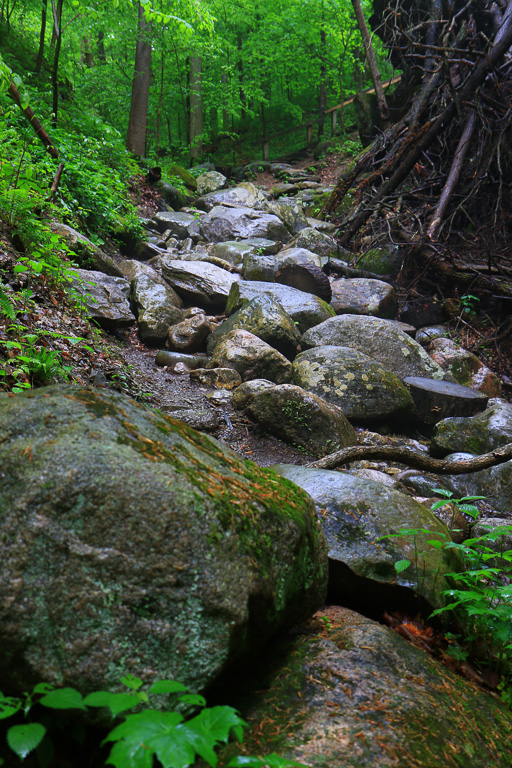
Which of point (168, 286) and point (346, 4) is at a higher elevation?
point (346, 4)

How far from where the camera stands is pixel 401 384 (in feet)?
21.6

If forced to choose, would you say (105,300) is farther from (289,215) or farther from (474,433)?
(289,215)

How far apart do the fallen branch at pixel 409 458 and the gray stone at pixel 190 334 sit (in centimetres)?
367

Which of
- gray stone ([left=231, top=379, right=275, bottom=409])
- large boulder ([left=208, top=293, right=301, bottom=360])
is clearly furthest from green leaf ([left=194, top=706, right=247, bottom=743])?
large boulder ([left=208, top=293, right=301, bottom=360])

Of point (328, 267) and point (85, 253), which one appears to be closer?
point (85, 253)

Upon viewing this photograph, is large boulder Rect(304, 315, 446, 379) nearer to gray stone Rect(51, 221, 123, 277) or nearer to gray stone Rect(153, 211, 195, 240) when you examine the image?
gray stone Rect(51, 221, 123, 277)

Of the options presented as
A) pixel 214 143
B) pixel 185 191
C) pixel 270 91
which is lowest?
pixel 185 191

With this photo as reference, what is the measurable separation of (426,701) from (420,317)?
9175 millimetres

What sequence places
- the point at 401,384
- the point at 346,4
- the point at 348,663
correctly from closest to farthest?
the point at 348,663 → the point at 401,384 → the point at 346,4

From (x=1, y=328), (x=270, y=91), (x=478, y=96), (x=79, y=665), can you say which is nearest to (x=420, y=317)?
(x=478, y=96)

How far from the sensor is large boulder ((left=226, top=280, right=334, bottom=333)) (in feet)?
Answer: 26.3

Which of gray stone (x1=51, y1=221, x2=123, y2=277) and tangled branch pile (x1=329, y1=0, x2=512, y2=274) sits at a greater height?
tangled branch pile (x1=329, y1=0, x2=512, y2=274)

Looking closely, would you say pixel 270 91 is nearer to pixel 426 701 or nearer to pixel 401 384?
pixel 401 384

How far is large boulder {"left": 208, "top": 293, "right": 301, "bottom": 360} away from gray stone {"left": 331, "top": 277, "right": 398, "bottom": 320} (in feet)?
7.44
